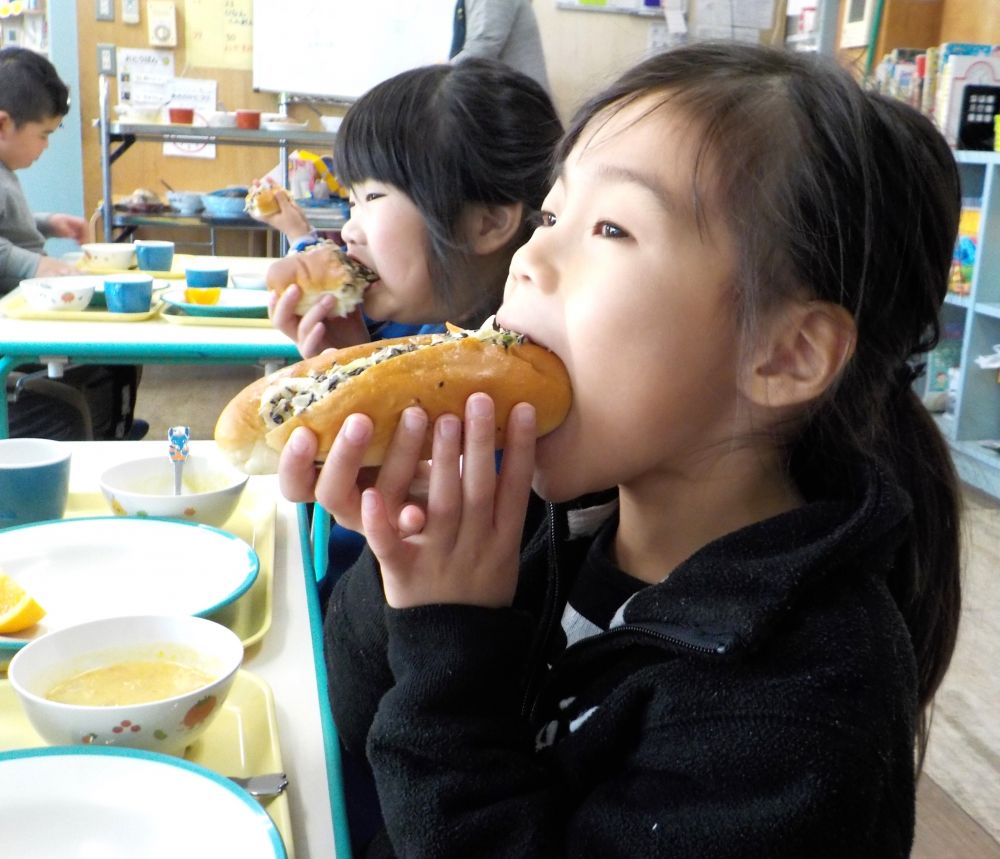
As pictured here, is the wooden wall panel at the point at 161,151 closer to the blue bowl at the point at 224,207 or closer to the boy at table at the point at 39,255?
the blue bowl at the point at 224,207

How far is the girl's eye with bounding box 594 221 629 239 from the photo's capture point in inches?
33.2

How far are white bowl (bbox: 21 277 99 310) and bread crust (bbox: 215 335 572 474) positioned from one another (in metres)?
1.51

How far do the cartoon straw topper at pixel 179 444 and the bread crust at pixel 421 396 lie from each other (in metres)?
0.36

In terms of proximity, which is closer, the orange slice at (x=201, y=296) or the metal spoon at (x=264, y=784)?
the metal spoon at (x=264, y=784)

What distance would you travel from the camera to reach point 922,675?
1.00 metres

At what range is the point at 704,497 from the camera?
38.4 inches

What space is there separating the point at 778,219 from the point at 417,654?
18.5 inches

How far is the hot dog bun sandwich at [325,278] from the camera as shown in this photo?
1797mm

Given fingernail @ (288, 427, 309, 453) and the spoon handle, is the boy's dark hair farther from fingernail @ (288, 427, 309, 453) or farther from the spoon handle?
fingernail @ (288, 427, 309, 453)

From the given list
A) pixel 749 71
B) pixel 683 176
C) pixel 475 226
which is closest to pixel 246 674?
pixel 683 176

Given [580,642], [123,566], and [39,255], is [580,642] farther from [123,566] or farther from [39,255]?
[39,255]

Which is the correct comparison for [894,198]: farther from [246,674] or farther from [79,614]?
[79,614]

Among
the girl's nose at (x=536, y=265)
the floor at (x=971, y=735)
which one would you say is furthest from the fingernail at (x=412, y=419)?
the floor at (x=971, y=735)

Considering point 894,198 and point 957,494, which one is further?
point 957,494
